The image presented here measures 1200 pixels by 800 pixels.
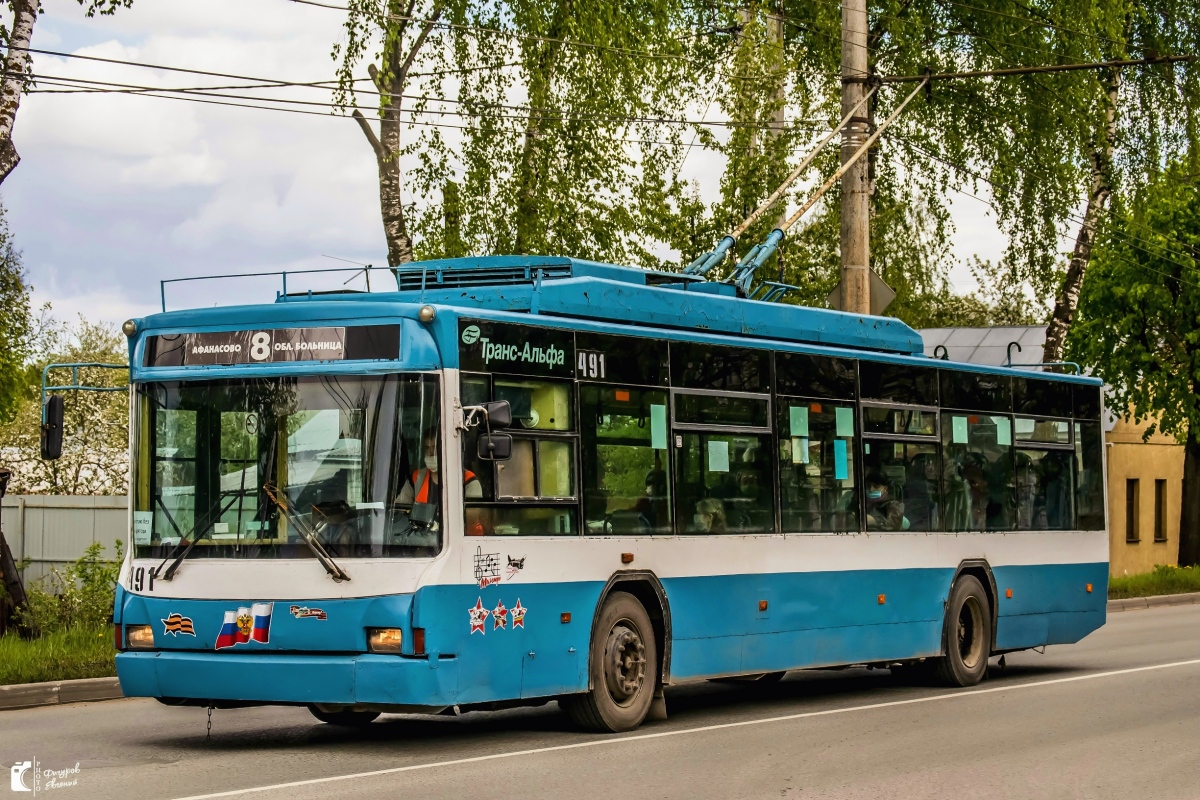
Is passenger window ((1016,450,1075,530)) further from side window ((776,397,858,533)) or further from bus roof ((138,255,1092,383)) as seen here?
bus roof ((138,255,1092,383))

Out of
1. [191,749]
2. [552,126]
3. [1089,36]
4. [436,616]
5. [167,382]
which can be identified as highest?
[1089,36]

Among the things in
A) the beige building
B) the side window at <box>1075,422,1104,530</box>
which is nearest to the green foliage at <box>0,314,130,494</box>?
the beige building

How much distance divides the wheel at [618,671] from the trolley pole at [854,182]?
894 cm

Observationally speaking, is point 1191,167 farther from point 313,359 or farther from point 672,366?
point 313,359

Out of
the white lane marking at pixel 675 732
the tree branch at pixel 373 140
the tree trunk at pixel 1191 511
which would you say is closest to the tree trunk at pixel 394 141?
the tree branch at pixel 373 140

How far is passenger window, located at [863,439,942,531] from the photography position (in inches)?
583

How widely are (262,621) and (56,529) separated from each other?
17739 mm

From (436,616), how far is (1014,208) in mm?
23330

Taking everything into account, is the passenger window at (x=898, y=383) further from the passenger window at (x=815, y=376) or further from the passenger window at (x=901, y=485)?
the passenger window at (x=901, y=485)

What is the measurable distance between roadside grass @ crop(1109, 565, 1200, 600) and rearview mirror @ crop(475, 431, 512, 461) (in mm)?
22712

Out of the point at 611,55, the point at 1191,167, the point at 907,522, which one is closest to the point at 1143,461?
the point at 1191,167

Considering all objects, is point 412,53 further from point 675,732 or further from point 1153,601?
point 1153,601

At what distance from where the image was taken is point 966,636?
1619cm

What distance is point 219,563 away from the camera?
10.6 m
